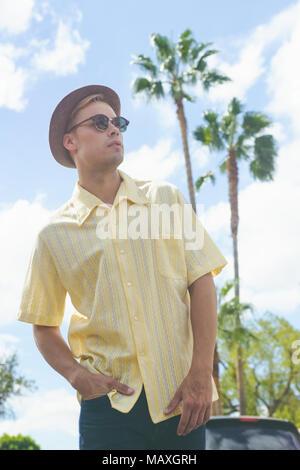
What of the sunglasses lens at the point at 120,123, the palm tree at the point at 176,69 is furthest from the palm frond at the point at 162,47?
the sunglasses lens at the point at 120,123

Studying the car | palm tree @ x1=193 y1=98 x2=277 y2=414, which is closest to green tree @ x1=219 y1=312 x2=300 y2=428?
palm tree @ x1=193 y1=98 x2=277 y2=414

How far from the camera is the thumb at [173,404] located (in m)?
2.03

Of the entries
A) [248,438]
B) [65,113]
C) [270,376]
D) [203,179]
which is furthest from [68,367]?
[270,376]

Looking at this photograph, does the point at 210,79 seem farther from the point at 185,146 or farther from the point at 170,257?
the point at 170,257

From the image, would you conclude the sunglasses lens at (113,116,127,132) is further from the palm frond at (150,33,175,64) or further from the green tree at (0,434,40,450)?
the green tree at (0,434,40,450)

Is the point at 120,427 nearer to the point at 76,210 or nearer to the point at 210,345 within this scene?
the point at 210,345

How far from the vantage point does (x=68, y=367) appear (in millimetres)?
2240

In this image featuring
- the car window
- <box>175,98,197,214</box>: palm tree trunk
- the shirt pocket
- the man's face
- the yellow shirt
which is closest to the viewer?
the yellow shirt

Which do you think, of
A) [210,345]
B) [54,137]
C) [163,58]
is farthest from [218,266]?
[163,58]

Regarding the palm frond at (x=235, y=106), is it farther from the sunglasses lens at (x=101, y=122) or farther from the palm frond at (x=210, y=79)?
the sunglasses lens at (x=101, y=122)

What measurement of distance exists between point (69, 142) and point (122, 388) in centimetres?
133

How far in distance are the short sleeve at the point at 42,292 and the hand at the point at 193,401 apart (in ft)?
2.23

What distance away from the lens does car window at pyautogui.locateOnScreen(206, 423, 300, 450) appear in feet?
16.7

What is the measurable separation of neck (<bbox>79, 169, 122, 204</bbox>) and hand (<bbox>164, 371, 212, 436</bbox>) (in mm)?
930
